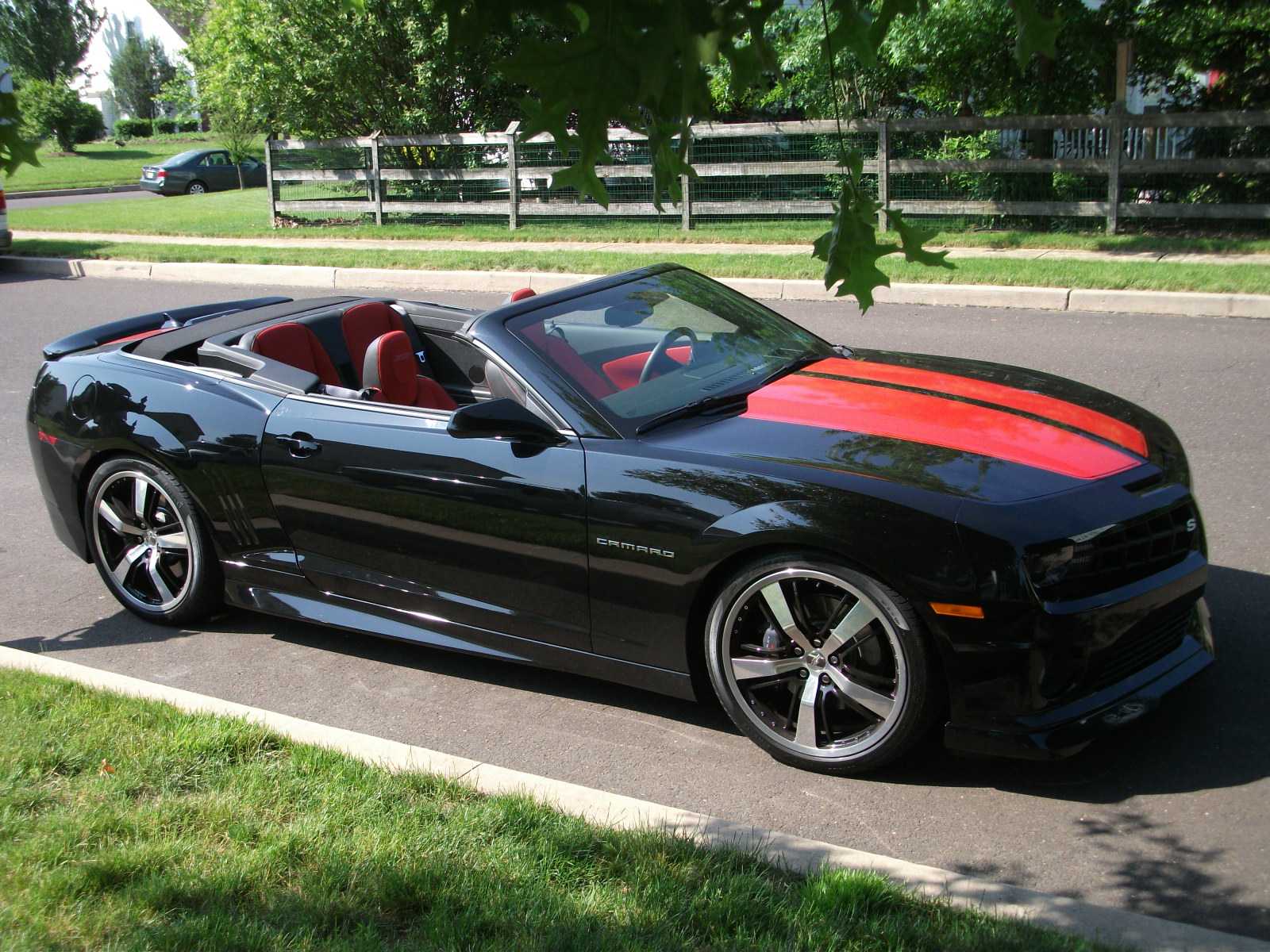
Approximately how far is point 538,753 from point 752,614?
36.1 inches

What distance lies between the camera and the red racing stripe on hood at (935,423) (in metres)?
4.03

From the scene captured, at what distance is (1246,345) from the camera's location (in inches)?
367

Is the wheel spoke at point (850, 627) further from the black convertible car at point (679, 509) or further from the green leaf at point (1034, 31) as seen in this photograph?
the green leaf at point (1034, 31)

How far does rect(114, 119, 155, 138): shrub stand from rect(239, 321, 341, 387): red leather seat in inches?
2371

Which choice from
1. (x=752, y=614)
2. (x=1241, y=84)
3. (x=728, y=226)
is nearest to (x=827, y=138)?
(x=728, y=226)

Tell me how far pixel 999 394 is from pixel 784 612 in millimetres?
1375

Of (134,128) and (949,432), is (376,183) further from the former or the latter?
(134,128)

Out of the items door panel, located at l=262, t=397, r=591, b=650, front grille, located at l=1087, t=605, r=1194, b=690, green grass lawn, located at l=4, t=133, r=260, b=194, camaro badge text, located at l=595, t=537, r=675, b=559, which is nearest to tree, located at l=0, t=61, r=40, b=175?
door panel, located at l=262, t=397, r=591, b=650

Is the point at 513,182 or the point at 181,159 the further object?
the point at 181,159

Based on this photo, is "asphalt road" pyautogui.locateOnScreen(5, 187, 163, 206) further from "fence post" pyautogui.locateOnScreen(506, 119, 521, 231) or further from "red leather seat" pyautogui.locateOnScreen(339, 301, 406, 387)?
"red leather seat" pyautogui.locateOnScreen(339, 301, 406, 387)

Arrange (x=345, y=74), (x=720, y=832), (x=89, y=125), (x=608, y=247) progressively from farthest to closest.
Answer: (x=89, y=125), (x=345, y=74), (x=608, y=247), (x=720, y=832)

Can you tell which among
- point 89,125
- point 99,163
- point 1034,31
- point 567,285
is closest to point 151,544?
point 1034,31

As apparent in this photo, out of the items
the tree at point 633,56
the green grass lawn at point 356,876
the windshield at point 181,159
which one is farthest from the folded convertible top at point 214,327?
the windshield at point 181,159

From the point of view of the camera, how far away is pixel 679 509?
13.4ft
